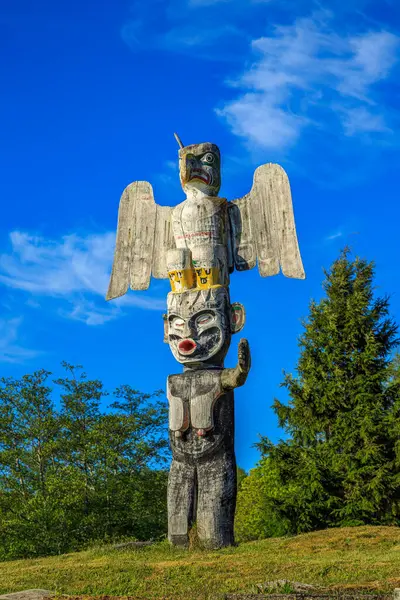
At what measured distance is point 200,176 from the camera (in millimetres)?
13492

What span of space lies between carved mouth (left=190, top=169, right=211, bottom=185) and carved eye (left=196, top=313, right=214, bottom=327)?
2.89 m

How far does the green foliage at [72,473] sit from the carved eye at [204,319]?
9689mm

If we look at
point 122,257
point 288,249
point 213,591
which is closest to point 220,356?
point 288,249

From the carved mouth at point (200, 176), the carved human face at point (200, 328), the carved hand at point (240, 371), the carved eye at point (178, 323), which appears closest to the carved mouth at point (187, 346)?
the carved human face at point (200, 328)

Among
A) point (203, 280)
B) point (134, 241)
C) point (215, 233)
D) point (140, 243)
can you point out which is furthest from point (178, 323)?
point (134, 241)

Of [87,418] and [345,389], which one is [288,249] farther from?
[87,418]

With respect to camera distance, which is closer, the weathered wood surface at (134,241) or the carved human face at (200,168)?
the carved human face at (200,168)

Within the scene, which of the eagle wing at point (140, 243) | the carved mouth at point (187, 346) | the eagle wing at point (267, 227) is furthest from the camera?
the eagle wing at point (140, 243)

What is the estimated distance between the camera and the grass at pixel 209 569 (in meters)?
7.98

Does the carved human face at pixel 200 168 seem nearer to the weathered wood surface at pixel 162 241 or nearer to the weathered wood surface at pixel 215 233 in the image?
the weathered wood surface at pixel 215 233

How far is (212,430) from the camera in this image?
11555 millimetres

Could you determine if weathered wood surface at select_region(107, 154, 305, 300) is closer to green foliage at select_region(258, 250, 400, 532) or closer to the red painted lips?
the red painted lips

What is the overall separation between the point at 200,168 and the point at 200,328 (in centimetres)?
335

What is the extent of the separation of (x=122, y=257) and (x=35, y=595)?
7762 millimetres
